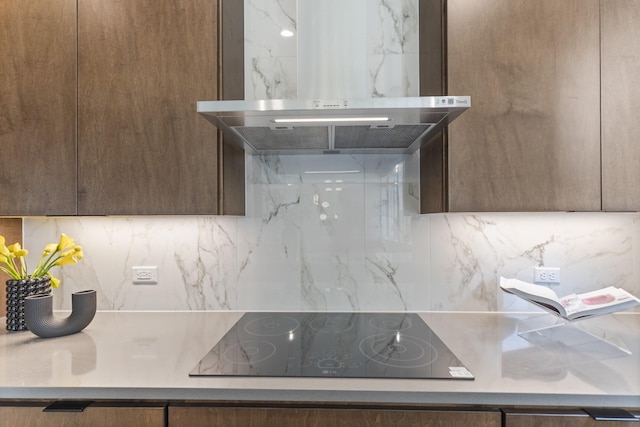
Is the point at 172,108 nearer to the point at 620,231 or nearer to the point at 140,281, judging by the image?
the point at 140,281

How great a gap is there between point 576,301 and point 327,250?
1.02 meters

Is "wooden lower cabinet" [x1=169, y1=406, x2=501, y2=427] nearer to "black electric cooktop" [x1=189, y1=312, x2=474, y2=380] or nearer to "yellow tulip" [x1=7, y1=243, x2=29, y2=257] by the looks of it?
"black electric cooktop" [x1=189, y1=312, x2=474, y2=380]

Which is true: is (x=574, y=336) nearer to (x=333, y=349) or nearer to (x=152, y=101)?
(x=333, y=349)

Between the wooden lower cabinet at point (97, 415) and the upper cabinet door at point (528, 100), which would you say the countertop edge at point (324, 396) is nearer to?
the wooden lower cabinet at point (97, 415)

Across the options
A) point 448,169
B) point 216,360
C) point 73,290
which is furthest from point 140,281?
point 448,169

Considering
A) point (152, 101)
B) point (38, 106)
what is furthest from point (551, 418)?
point (38, 106)

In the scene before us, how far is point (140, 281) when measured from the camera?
165cm

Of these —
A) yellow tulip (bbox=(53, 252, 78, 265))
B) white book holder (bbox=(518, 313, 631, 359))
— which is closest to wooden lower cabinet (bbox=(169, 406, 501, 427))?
white book holder (bbox=(518, 313, 631, 359))

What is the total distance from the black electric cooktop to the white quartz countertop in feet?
0.13

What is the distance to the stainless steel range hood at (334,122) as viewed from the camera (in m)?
1.07

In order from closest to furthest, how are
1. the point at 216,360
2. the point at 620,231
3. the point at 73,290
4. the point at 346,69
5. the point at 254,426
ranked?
the point at 254,426 → the point at 216,360 → the point at 346,69 → the point at 620,231 → the point at 73,290

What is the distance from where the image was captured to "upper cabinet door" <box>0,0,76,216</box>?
51.1 inches

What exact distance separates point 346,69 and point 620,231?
1408 mm

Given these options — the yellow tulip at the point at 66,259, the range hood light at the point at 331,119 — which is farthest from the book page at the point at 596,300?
the yellow tulip at the point at 66,259
